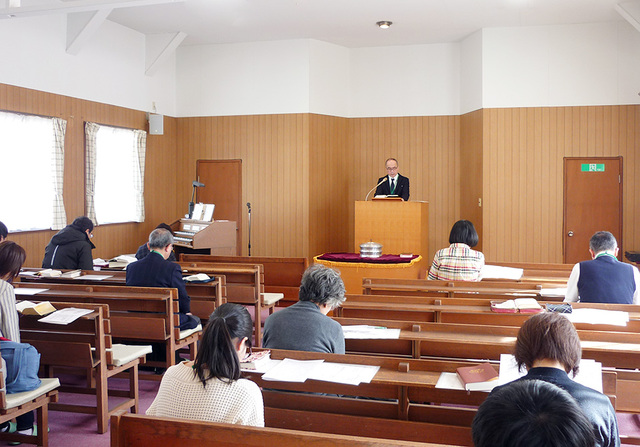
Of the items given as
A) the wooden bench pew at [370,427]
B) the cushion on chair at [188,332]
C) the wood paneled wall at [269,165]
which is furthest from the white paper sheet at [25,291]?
the wood paneled wall at [269,165]

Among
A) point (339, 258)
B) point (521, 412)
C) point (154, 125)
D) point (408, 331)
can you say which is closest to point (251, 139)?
point (154, 125)

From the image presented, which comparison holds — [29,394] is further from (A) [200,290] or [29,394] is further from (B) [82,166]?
(B) [82,166]

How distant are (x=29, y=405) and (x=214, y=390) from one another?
1.54 m

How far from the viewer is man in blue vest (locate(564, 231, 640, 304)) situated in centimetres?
407

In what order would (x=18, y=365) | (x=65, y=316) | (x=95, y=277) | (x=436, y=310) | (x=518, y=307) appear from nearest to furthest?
1. (x=18, y=365)
2. (x=65, y=316)
3. (x=518, y=307)
4. (x=436, y=310)
5. (x=95, y=277)

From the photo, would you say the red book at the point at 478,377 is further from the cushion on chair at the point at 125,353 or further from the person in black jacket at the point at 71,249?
the person in black jacket at the point at 71,249

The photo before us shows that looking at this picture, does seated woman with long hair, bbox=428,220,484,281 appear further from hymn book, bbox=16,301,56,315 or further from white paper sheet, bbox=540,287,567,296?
hymn book, bbox=16,301,56,315

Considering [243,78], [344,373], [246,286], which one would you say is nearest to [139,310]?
[246,286]

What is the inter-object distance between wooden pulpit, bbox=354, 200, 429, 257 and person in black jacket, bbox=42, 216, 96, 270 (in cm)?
322

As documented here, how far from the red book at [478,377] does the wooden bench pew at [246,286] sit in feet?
10.3

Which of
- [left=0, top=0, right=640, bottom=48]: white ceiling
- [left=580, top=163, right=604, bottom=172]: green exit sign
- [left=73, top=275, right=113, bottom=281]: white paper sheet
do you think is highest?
[left=0, top=0, right=640, bottom=48]: white ceiling

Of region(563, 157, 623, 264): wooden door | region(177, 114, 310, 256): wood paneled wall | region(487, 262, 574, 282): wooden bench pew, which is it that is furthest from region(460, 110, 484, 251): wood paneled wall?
region(487, 262, 574, 282): wooden bench pew

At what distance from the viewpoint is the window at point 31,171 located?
6.91 metres

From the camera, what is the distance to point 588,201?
8.91m
